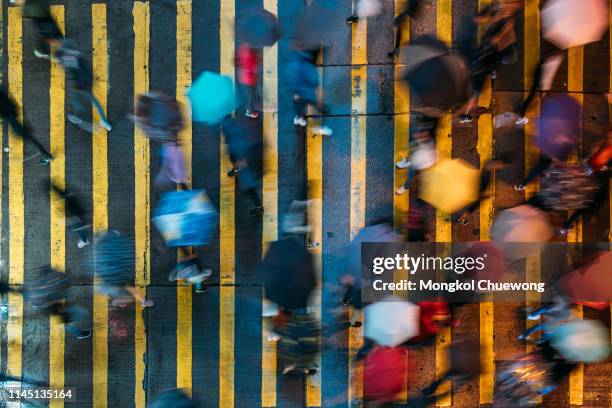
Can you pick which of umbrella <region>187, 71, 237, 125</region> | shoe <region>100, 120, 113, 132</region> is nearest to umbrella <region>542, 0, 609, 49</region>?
umbrella <region>187, 71, 237, 125</region>

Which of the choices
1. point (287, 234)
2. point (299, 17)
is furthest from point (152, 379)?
point (299, 17)

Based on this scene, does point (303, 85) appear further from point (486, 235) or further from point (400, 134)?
point (486, 235)

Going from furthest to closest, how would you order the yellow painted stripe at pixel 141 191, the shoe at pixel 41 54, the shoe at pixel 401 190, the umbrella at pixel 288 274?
the shoe at pixel 41 54 < the yellow painted stripe at pixel 141 191 < the shoe at pixel 401 190 < the umbrella at pixel 288 274

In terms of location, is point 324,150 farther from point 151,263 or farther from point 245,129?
point 151,263

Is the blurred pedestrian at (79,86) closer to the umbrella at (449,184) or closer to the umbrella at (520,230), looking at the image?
the umbrella at (449,184)

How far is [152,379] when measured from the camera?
8422 mm

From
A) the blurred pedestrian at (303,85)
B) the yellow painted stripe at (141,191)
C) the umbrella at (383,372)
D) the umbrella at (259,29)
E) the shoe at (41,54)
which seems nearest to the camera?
the umbrella at (383,372)

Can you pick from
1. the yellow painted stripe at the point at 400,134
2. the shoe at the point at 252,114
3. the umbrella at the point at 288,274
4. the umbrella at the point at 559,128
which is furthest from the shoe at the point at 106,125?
the umbrella at the point at 559,128

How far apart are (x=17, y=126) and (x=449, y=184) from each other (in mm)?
7222

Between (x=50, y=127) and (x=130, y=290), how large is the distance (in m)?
3.16

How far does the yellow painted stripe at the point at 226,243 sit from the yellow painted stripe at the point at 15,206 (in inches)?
136

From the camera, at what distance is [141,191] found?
8523 millimetres

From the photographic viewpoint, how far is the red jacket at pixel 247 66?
7781mm

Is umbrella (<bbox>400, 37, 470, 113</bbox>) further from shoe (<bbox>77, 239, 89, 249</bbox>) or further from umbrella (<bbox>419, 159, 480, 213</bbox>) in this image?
shoe (<bbox>77, 239, 89, 249</bbox>)
